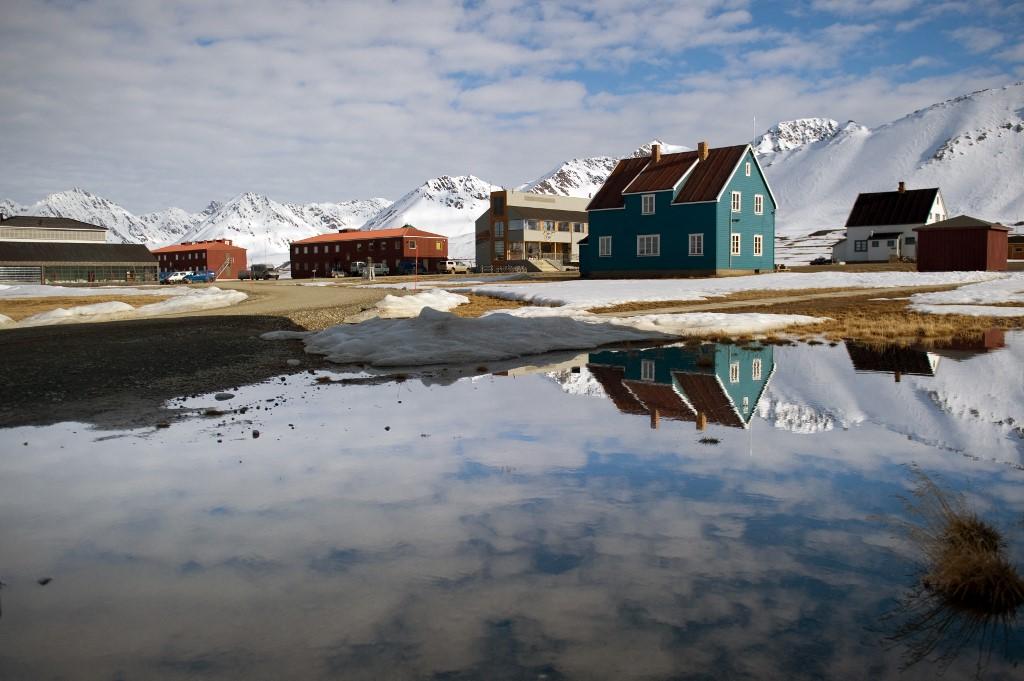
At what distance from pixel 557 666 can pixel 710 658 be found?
0.73 metres

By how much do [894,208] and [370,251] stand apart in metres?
67.5

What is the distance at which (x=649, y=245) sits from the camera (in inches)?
1925

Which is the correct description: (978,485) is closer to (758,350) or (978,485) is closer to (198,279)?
(758,350)

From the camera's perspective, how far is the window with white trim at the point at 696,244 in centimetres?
4616

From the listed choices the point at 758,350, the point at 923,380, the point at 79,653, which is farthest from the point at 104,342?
the point at 923,380

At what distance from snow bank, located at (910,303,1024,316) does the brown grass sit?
104 ft

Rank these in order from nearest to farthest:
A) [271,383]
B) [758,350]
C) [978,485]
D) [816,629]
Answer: [816,629], [978,485], [271,383], [758,350]

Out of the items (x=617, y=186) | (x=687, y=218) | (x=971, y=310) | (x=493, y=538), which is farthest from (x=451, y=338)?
(x=617, y=186)

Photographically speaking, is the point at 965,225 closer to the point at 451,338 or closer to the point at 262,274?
the point at 451,338

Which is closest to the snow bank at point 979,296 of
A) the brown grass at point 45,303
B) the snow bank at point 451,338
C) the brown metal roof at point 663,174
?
the snow bank at point 451,338

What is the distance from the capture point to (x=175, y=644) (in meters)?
3.80

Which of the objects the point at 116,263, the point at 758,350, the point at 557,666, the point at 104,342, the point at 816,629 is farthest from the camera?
the point at 116,263

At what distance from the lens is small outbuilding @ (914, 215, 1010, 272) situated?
4809cm

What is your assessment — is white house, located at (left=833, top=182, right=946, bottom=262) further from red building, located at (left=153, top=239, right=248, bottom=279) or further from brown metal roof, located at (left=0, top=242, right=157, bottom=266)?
red building, located at (left=153, top=239, right=248, bottom=279)
